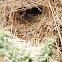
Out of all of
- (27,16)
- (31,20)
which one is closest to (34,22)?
(31,20)

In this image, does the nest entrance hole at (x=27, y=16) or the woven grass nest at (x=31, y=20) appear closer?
the woven grass nest at (x=31, y=20)

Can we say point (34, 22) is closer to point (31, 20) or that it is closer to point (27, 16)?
point (31, 20)

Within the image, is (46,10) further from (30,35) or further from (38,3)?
(30,35)

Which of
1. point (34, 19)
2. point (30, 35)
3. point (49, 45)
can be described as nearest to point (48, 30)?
point (30, 35)

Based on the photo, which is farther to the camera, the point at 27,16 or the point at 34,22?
the point at 27,16

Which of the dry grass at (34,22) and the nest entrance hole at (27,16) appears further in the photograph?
the nest entrance hole at (27,16)

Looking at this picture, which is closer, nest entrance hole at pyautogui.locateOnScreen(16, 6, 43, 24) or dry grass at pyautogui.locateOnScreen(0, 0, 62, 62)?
dry grass at pyautogui.locateOnScreen(0, 0, 62, 62)
